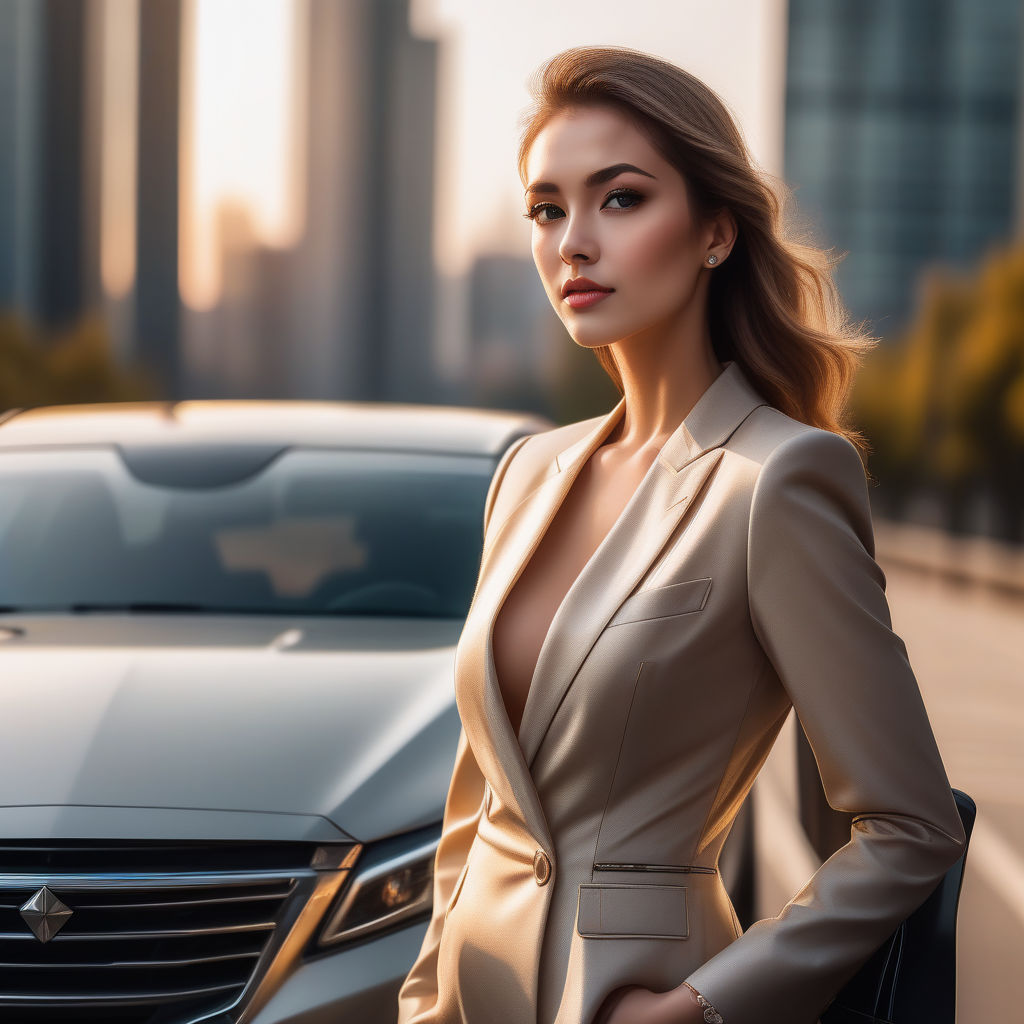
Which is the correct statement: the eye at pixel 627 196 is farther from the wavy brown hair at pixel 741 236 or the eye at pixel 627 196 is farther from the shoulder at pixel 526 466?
the shoulder at pixel 526 466

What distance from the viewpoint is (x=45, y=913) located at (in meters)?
2.28

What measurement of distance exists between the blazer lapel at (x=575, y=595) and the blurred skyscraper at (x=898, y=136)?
62.3m

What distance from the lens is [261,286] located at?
15700 centimetres

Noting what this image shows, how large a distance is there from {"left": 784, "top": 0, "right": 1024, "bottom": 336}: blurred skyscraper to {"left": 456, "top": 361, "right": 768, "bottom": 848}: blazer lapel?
204ft

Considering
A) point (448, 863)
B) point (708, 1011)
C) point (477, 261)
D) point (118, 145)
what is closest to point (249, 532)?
point (448, 863)

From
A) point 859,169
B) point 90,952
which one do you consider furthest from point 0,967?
point 859,169

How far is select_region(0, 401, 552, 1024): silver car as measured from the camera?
2.30 meters

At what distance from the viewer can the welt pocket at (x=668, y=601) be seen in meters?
1.55

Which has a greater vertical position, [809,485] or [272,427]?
[809,485]

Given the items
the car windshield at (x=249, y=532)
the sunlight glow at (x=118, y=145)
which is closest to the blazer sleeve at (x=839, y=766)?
the car windshield at (x=249, y=532)

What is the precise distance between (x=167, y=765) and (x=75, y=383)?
1800 inches

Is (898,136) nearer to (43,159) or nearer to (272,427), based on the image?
(43,159)

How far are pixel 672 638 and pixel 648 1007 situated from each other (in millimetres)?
375

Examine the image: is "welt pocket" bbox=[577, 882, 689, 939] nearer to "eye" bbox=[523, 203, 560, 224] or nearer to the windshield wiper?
"eye" bbox=[523, 203, 560, 224]
